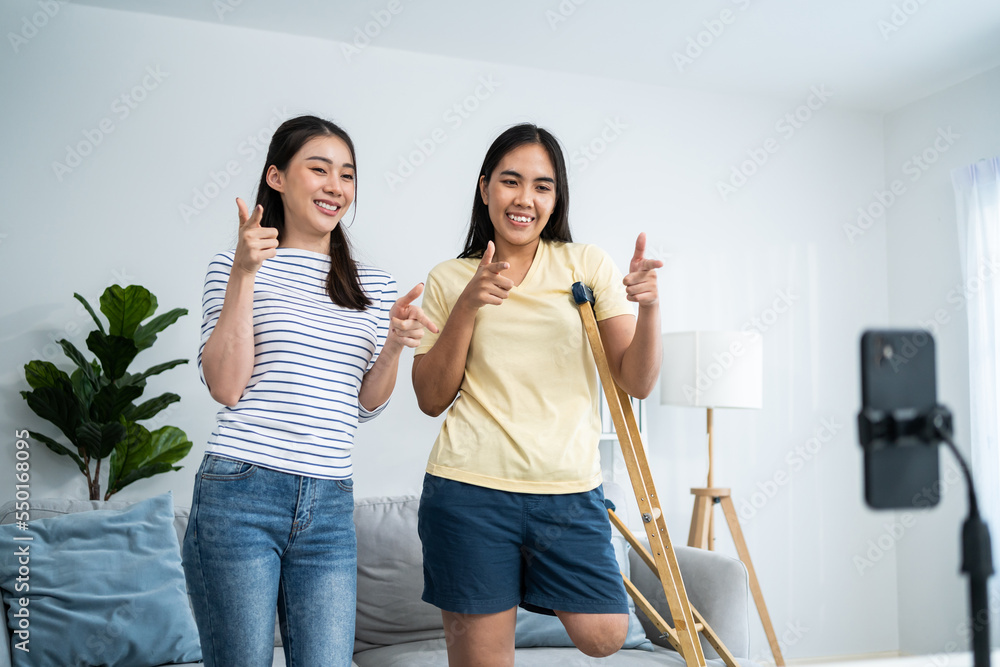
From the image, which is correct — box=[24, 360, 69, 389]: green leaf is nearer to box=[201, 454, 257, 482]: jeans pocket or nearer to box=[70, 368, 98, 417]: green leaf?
box=[70, 368, 98, 417]: green leaf

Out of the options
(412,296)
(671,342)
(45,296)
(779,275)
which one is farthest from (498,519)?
(779,275)

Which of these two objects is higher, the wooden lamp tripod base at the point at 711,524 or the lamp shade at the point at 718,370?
the lamp shade at the point at 718,370

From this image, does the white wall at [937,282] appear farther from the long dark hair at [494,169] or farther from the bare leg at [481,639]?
the bare leg at [481,639]

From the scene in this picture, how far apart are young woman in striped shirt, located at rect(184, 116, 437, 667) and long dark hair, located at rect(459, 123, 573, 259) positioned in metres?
0.33

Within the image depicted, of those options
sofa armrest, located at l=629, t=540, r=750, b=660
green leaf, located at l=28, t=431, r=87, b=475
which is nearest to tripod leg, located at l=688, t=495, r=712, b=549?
sofa armrest, located at l=629, t=540, r=750, b=660

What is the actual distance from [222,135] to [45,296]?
0.90m

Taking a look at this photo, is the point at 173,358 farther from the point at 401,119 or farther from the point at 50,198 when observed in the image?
the point at 401,119

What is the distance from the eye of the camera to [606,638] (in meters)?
1.50

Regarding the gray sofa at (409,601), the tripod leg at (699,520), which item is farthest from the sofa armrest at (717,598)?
the tripod leg at (699,520)

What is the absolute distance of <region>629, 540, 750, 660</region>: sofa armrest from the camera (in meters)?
2.42

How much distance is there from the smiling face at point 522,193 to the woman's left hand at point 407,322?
0.28m

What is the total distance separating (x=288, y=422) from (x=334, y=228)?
417 mm

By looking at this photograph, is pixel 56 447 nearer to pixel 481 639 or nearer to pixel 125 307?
pixel 125 307

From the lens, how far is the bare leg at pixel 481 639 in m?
1.45
